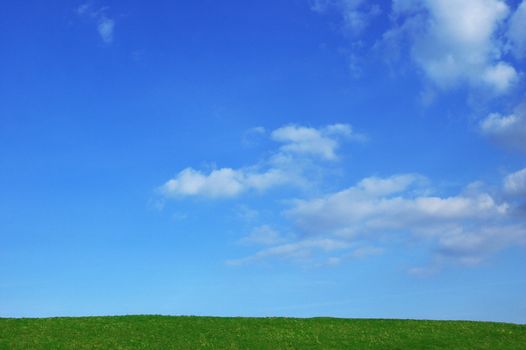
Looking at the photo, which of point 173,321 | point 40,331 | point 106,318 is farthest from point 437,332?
Answer: point 40,331

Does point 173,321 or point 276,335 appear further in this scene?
point 173,321

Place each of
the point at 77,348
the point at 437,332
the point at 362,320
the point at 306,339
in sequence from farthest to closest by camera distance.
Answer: the point at 362,320, the point at 437,332, the point at 306,339, the point at 77,348

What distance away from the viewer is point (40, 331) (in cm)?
4728

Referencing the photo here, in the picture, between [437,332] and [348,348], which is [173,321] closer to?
[348,348]

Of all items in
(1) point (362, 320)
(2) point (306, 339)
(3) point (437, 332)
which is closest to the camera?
(2) point (306, 339)

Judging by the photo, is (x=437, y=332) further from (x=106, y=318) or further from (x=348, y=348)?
(x=106, y=318)

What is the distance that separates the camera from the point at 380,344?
45.0 m

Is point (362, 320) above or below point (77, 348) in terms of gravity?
above

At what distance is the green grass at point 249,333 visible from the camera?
44250 mm

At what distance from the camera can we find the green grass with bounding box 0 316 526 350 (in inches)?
1742

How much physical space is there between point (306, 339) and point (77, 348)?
1685 centimetres

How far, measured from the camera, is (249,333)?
155 ft

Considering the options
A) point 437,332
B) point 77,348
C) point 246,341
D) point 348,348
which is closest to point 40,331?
point 77,348

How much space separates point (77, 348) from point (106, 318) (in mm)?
8784
